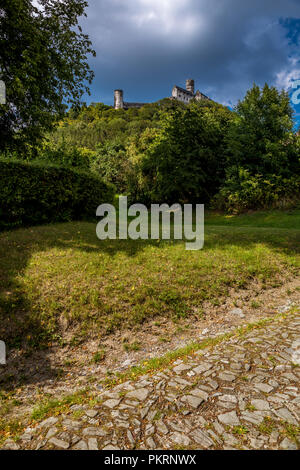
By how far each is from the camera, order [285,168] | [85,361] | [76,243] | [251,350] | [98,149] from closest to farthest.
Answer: [251,350] < [85,361] < [76,243] < [285,168] < [98,149]

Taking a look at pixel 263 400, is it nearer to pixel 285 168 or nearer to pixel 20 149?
pixel 20 149

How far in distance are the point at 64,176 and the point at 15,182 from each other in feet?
6.96

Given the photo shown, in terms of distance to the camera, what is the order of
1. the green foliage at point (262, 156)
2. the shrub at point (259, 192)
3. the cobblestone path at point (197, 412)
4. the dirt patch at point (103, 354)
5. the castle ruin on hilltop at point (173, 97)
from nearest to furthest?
the cobblestone path at point (197, 412) < the dirt patch at point (103, 354) < the shrub at point (259, 192) < the green foliage at point (262, 156) < the castle ruin on hilltop at point (173, 97)

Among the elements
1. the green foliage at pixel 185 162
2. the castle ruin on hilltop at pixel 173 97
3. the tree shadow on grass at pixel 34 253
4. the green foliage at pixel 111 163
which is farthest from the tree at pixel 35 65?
the castle ruin on hilltop at pixel 173 97

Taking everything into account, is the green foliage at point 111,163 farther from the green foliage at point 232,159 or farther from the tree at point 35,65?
the tree at point 35,65

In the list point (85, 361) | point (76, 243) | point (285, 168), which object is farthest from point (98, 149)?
point (85, 361)

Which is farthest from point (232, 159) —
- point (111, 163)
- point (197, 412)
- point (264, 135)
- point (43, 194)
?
point (111, 163)

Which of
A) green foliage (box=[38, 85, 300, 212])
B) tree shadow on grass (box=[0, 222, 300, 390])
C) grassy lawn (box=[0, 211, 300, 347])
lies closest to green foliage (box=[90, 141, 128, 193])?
green foliage (box=[38, 85, 300, 212])

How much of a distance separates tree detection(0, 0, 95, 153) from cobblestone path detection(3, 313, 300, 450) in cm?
963

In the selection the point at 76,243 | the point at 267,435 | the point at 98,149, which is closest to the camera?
the point at 267,435

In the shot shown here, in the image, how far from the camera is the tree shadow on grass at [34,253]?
14.9ft

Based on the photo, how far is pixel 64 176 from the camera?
11609 millimetres

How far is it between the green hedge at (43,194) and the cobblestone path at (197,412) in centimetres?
839

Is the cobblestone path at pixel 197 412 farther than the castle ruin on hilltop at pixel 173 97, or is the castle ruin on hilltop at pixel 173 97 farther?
the castle ruin on hilltop at pixel 173 97
